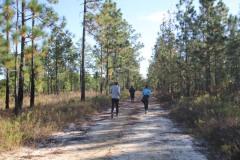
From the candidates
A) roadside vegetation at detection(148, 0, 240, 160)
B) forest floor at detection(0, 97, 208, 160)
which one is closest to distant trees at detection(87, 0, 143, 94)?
roadside vegetation at detection(148, 0, 240, 160)

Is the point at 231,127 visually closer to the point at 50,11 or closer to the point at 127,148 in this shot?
the point at 127,148

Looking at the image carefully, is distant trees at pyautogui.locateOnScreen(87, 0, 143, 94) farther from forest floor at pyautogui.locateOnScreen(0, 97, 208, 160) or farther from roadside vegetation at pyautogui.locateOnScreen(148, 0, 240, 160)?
forest floor at pyautogui.locateOnScreen(0, 97, 208, 160)

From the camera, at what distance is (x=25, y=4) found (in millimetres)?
13586

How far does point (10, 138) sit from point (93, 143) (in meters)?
2.42

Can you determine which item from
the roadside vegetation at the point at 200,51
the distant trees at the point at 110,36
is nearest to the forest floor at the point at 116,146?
the roadside vegetation at the point at 200,51

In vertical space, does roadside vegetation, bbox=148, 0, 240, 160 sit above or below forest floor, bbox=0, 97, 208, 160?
above

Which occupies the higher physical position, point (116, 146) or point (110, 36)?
point (110, 36)

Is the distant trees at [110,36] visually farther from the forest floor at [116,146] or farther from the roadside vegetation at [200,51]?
the forest floor at [116,146]

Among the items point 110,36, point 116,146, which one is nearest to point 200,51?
point 110,36

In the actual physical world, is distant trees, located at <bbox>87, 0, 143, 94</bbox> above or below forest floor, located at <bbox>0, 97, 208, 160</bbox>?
above

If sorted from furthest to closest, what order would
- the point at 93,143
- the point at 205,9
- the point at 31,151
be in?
the point at 205,9 → the point at 93,143 → the point at 31,151

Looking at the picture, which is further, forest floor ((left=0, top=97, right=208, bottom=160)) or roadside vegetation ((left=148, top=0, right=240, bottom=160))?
roadside vegetation ((left=148, top=0, right=240, bottom=160))

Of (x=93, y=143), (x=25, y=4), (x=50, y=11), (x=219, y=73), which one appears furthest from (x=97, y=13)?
(x=219, y=73)

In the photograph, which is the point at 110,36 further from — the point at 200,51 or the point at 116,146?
the point at 116,146
